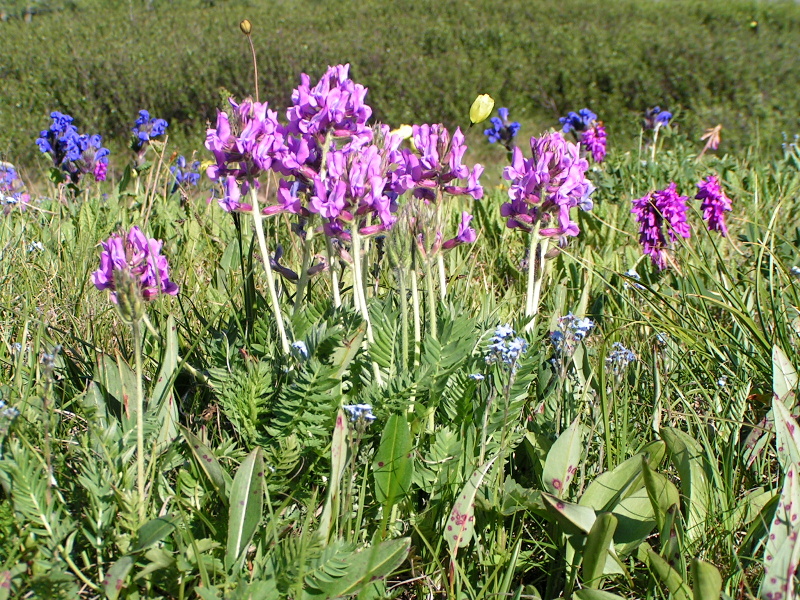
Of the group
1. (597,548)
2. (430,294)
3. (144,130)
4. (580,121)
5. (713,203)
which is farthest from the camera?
(580,121)

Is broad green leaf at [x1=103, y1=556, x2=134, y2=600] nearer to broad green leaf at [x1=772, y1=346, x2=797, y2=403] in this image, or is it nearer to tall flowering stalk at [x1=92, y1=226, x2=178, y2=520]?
tall flowering stalk at [x1=92, y1=226, x2=178, y2=520]

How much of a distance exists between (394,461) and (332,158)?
0.55 meters

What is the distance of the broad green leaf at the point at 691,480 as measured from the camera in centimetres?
133

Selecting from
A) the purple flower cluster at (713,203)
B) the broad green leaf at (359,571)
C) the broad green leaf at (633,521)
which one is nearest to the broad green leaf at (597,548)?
the broad green leaf at (633,521)

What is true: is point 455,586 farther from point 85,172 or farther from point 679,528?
point 85,172

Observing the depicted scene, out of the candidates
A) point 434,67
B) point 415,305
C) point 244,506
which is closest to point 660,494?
point 415,305

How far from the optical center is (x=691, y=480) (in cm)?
133

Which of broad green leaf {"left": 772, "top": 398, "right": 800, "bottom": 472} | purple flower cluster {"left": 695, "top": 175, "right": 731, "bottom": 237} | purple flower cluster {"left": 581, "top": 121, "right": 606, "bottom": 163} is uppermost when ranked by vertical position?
purple flower cluster {"left": 581, "top": 121, "right": 606, "bottom": 163}

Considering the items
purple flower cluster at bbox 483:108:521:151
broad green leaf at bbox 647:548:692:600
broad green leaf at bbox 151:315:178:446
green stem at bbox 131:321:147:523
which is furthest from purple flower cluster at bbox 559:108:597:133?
green stem at bbox 131:321:147:523

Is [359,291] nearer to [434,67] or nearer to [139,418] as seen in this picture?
[139,418]

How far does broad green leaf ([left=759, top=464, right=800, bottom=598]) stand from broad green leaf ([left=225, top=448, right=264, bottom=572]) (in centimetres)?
80

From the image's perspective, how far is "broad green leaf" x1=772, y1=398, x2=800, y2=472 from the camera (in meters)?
1.32

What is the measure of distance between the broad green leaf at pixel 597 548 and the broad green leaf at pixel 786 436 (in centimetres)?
35

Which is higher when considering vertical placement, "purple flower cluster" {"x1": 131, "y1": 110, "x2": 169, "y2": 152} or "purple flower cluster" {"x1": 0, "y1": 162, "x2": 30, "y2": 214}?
"purple flower cluster" {"x1": 131, "y1": 110, "x2": 169, "y2": 152}
